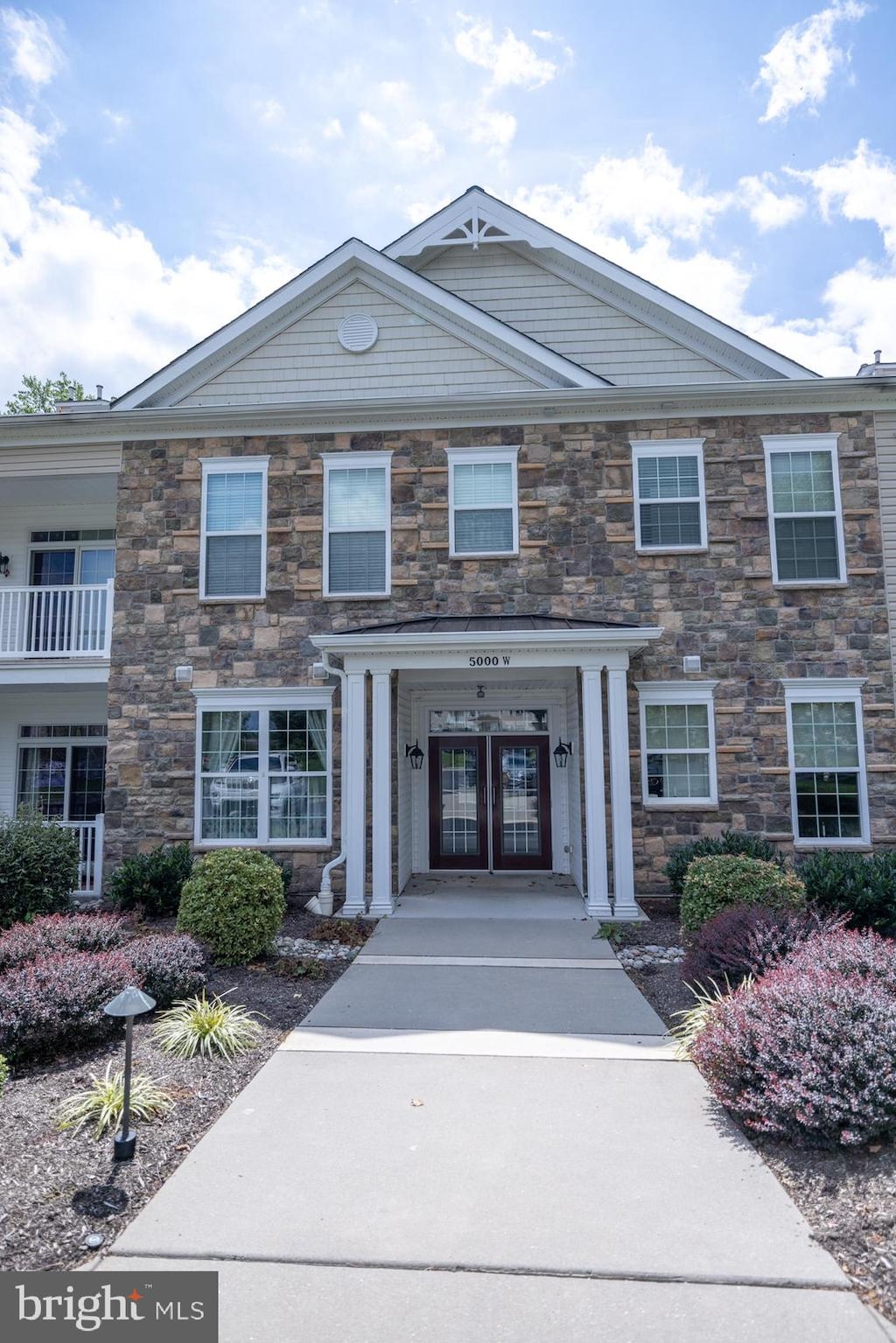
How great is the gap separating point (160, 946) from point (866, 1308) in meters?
5.30

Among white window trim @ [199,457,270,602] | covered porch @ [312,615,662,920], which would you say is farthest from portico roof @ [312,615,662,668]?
white window trim @ [199,457,270,602]

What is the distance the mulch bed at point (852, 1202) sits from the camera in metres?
3.14

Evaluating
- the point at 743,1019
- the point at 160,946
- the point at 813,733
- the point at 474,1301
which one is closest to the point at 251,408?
the point at 160,946

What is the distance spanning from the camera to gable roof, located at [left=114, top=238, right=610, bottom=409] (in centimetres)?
1135

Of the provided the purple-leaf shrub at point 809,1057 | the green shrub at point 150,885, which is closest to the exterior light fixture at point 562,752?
the green shrub at point 150,885

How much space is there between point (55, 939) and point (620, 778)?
6.41 meters

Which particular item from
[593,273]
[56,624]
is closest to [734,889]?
[593,273]

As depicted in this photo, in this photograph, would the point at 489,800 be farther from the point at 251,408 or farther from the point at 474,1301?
the point at 474,1301

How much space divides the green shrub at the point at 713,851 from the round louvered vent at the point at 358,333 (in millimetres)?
8331

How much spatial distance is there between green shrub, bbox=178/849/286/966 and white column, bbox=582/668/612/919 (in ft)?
12.5

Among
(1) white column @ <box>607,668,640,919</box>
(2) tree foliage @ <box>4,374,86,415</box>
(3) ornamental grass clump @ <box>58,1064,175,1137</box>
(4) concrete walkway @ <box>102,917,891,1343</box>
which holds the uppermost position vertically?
(2) tree foliage @ <box>4,374,86,415</box>

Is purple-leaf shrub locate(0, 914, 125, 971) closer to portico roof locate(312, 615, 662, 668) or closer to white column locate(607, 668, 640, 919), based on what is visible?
portico roof locate(312, 615, 662, 668)

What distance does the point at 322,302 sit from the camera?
11719 millimetres

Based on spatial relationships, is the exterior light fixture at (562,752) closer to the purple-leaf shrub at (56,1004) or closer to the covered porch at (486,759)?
the covered porch at (486,759)
